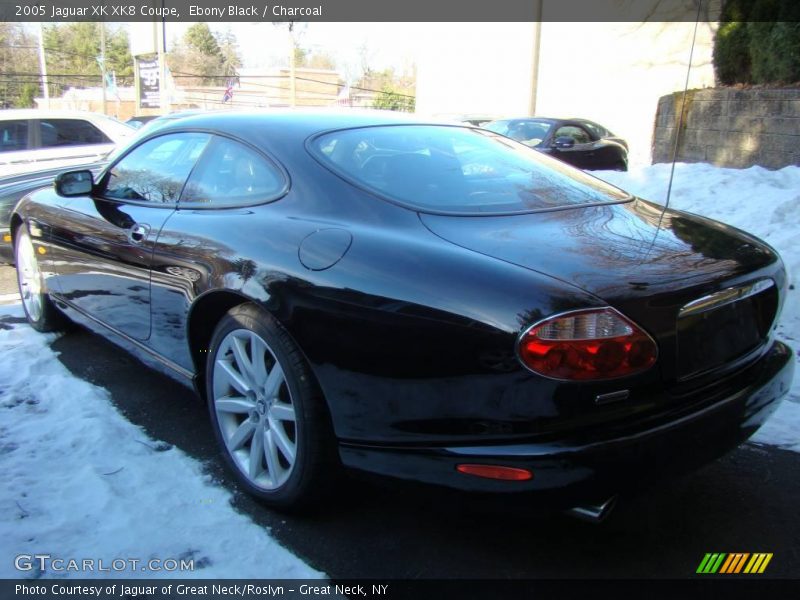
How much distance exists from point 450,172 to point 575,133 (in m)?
10.2

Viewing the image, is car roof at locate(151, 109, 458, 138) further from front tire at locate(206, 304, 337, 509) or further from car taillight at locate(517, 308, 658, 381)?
car taillight at locate(517, 308, 658, 381)

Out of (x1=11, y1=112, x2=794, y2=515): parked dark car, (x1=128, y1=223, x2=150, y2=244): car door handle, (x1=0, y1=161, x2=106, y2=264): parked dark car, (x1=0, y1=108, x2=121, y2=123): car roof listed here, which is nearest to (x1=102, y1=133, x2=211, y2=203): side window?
(x1=11, y1=112, x2=794, y2=515): parked dark car

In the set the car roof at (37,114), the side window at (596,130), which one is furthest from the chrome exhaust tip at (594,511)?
the side window at (596,130)

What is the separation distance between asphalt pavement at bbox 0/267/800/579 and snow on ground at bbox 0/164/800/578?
0.13 meters

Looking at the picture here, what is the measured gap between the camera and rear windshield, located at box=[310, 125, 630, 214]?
102 inches

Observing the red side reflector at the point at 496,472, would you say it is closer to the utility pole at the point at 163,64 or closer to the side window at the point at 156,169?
the side window at the point at 156,169

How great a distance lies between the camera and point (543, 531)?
251 centimetres

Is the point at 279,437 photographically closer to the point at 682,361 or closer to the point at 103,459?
the point at 103,459

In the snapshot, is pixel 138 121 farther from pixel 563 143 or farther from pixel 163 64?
pixel 563 143

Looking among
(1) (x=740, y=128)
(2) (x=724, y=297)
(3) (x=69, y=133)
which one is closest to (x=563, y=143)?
(1) (x=740, y=128)

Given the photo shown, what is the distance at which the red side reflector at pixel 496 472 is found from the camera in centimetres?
191

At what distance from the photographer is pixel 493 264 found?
206 cm

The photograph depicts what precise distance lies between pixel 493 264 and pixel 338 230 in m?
0.61

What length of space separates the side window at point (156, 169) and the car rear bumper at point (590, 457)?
5.56ft
